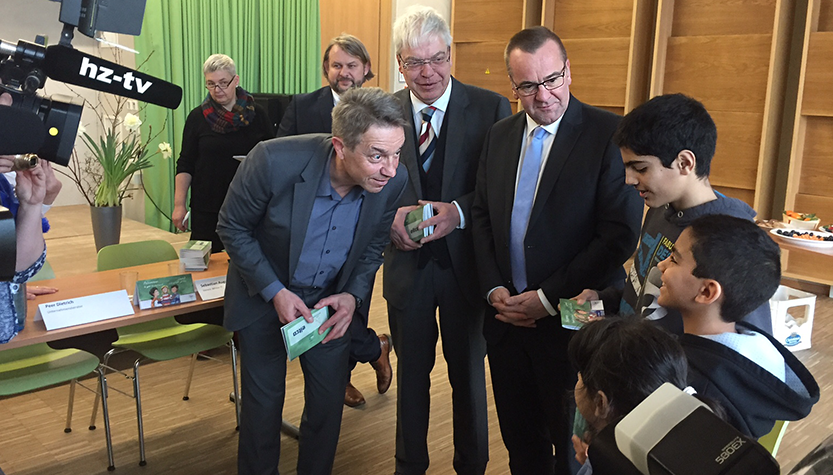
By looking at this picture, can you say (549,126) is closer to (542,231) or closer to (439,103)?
(542,231)

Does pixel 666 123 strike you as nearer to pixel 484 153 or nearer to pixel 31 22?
pixel 484 153

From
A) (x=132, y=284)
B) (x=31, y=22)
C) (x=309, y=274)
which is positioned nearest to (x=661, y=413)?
(x=309, y=274)

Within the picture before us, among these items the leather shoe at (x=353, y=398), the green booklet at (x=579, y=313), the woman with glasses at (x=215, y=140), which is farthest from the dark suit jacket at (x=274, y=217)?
the woman with glasses at (x=215, y=140)

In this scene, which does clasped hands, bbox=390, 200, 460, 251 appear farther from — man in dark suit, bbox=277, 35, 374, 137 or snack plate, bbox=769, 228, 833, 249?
snack plate, bbox=769, 228, 833, 249

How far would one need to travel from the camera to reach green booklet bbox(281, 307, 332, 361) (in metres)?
2.15

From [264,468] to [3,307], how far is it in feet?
3.27

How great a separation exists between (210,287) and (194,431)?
30.8 inches

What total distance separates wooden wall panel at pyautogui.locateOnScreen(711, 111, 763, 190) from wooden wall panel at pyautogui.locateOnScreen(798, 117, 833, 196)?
13.7 inches

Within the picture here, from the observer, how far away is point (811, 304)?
13.4ft

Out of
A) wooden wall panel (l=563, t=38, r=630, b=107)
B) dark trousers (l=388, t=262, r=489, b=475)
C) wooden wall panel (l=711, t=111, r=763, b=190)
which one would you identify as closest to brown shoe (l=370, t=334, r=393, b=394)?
dark trousers (l=388, t=262, r=489, b=475)

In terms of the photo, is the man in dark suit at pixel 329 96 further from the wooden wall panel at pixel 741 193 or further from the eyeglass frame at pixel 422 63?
the wooden wall panel at pixel 741 193

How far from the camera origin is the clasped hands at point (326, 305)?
7.22ft

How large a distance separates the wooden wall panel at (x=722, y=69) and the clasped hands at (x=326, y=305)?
392cm

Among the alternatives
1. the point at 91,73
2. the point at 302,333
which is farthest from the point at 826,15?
the point at 91,73
